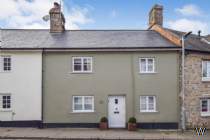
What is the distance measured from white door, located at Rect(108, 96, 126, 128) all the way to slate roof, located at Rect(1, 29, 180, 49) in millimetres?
3833

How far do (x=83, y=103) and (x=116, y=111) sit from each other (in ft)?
7.92

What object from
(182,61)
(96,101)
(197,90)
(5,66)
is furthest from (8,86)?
(197,90)

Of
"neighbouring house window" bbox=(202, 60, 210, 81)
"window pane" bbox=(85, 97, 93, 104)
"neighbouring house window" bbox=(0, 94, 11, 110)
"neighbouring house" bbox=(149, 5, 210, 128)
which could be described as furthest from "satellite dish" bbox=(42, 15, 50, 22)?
"neighbouring house window" bbox=(202, 60, 210, 81)

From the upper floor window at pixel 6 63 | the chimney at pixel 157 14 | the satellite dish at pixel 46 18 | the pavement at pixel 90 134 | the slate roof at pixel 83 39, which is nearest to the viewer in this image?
the pavement at pixel 90 134

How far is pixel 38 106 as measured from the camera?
1252 cm

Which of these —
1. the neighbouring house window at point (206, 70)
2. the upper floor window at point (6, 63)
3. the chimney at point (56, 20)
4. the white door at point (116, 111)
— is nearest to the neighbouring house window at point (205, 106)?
the neighbouring house window at point (206, 70)

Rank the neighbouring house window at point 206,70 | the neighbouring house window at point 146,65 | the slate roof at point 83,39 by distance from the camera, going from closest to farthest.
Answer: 1. the neighbouring house window at point 146,65
2. the slate roof at point 83,39
3. the neighbouring house window at point 206,70

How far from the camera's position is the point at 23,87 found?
12.6 metres

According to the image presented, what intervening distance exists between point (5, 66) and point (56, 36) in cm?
454

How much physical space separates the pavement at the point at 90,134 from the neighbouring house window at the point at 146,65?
4159 millimetres

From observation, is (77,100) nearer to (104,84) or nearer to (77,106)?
(77,106)

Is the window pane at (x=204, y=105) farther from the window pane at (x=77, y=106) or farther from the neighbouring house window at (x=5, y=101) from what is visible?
the neighbouring house window at (x=5, y=101)

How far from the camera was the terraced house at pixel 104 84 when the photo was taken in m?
12.5

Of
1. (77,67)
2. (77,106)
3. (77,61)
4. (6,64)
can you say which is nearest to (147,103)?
(77,106)
